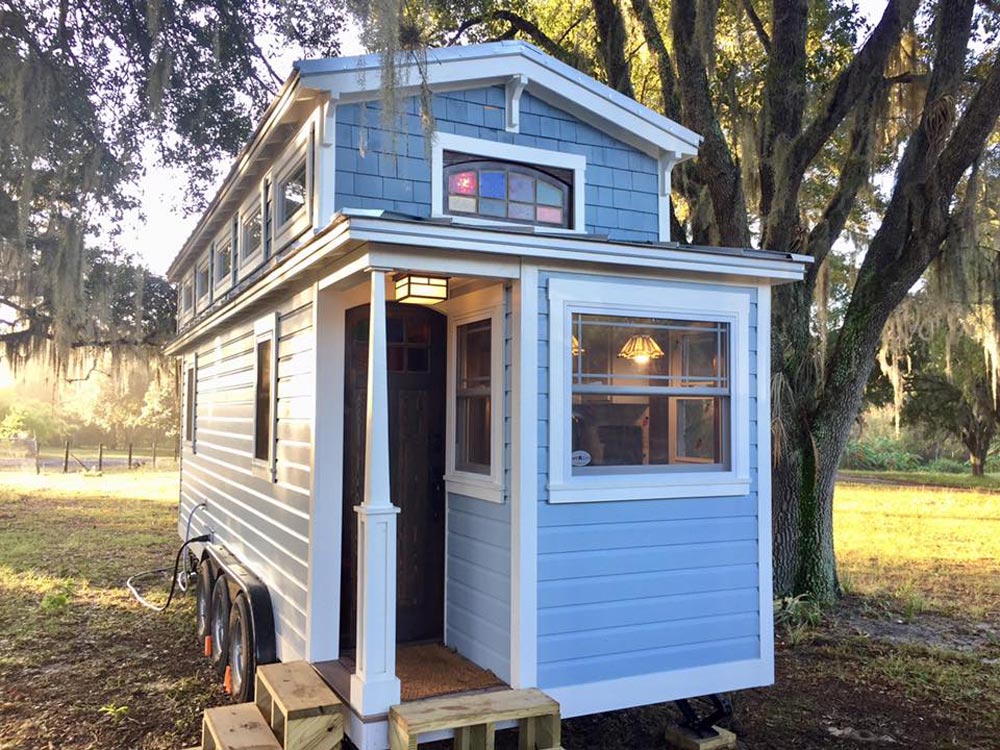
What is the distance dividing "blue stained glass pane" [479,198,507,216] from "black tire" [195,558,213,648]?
3.81 m

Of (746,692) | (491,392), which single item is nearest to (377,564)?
(491,392)

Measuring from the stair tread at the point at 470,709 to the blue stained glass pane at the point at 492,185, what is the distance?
3026 millimetres

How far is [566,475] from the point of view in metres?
4.10

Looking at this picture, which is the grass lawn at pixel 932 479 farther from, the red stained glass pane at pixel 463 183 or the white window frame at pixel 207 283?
the red stained glass pane at pixel 463 183

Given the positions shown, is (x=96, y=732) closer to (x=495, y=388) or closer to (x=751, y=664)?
(x=495, y=388)

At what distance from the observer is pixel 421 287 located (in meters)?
4.30

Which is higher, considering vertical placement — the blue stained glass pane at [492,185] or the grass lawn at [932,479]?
the blue stained glass pane at [492,185]

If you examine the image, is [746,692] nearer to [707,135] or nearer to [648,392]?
[648,392]

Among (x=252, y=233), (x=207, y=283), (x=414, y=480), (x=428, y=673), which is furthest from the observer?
(x=207, y=283)

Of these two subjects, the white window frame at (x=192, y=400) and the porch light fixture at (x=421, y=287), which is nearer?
the porch light fixture at (x=421, y=287)

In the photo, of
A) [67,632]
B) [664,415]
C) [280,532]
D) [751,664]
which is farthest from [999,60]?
[67,632]

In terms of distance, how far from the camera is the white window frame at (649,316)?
410 cm

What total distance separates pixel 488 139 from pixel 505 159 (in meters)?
0.17

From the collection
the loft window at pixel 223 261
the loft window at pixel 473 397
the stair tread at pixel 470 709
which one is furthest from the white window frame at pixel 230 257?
the stair tread at pixel 470 709
